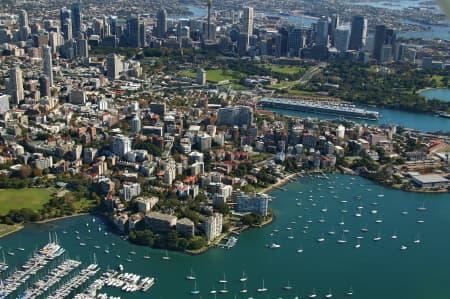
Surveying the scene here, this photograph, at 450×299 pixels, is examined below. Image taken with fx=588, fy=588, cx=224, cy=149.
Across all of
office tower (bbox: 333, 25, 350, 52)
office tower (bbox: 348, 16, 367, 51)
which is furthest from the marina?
office tower (bbox: 348, 16, 367, 51)

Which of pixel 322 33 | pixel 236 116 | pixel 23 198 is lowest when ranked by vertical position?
pixel 23 198

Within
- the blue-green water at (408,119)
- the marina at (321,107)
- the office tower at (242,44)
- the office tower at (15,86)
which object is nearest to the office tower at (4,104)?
the office tower at (15,86)

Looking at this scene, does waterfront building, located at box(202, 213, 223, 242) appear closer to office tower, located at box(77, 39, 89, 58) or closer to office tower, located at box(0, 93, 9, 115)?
office tower, located at box(0, 93, 9, 115)

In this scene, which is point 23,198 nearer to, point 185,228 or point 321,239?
point 185,228

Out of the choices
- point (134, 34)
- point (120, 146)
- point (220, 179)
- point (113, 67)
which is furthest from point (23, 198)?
point (134, 34)

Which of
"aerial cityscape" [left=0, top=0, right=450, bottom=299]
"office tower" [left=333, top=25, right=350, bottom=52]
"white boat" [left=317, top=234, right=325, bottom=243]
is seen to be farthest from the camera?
"office tower" [left=333, top=25, right=350, bottom=52]

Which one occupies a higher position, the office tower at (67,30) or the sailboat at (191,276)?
the office tower at (67,30)

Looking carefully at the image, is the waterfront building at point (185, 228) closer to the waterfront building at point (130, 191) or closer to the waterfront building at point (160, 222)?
the waterfront building at point (160, 222)
